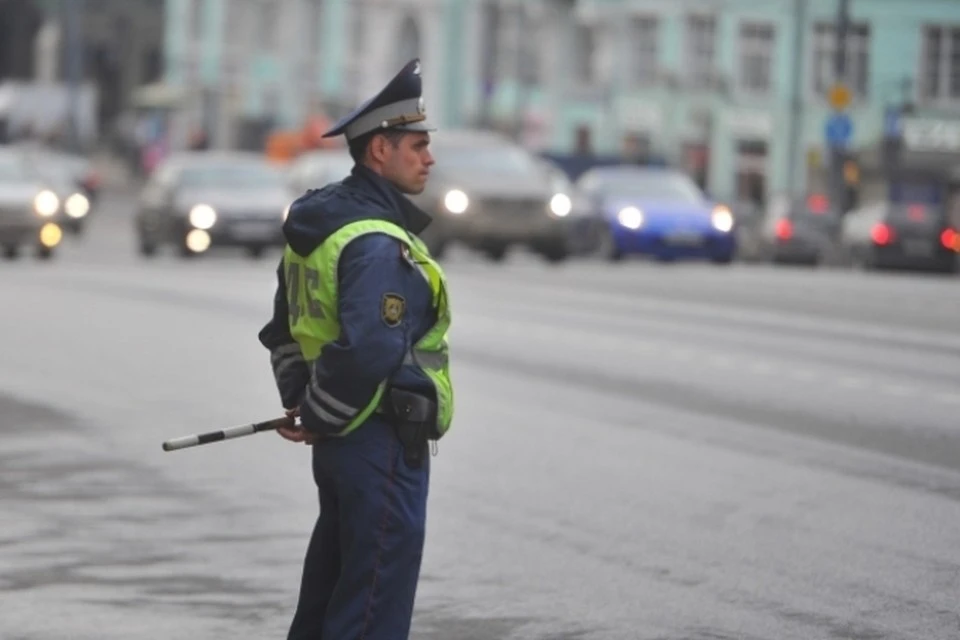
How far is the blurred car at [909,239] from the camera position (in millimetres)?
44312

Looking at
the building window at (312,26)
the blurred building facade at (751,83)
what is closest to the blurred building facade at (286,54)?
the building window at (312,26)

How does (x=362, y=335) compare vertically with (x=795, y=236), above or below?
above

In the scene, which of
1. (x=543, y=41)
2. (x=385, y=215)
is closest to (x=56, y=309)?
(x=385, y=215)

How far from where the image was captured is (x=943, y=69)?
6569 centimetres

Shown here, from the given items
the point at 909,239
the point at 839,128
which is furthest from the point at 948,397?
the point at 839,128

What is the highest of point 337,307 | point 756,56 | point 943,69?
point 337,307

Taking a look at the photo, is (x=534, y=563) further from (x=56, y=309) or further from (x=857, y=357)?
(x=56, y=309)

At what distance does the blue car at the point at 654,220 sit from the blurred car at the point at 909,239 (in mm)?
4962

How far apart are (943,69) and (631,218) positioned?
2835cm

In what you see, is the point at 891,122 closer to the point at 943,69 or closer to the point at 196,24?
the point at 943,69

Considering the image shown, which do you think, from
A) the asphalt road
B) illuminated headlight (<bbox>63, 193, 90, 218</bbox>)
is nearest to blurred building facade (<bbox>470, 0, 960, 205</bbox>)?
illuminated headlight (<bbox>63, 193, 90, 218</bbox>)

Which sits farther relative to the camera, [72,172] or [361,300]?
[72,172]

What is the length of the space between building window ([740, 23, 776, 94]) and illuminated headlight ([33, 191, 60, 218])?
3391 centimetres

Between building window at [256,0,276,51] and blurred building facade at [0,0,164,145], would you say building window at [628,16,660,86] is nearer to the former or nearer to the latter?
building window at [256,0,276,51]
